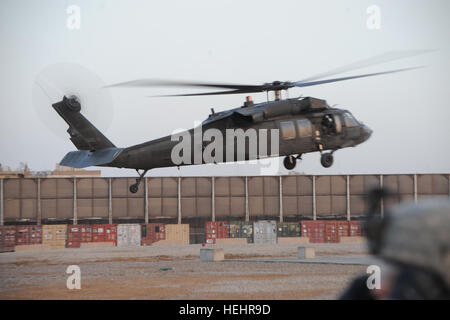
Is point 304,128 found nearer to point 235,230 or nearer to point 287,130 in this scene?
point 287,130

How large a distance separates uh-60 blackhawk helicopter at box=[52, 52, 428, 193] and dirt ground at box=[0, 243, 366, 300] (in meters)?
5.36

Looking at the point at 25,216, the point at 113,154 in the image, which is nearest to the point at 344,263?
the point at 113,154

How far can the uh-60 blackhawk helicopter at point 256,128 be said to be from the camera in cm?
2761

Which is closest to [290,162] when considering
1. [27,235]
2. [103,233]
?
[103,233]

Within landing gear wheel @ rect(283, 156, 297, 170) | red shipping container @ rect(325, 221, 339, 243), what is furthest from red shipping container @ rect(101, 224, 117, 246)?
landing gear wheel @ rect(283, 156, 297, 170)

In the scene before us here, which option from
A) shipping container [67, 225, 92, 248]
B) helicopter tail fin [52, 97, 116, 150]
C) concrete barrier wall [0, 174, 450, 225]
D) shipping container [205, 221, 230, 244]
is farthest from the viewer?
concrete barrier wall [0, 174, 450, 225]

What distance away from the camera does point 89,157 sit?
28.9 m

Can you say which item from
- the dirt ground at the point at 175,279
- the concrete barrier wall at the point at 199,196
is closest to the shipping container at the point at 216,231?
the concrete barrier wall at the point at 199,196

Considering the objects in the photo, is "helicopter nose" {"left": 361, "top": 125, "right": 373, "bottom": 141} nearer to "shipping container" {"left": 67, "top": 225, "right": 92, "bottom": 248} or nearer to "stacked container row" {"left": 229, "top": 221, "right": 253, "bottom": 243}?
"stacked container row" {"left": 229, "top": 221, "right": 253, "bottom": 243}

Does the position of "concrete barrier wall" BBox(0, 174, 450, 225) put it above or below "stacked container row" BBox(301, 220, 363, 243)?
above

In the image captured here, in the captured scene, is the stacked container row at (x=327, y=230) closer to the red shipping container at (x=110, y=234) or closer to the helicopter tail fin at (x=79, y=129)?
the red shipping container at (x=110, y=234)

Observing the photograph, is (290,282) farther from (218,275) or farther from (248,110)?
(248,110)

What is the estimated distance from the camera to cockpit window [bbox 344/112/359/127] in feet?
100

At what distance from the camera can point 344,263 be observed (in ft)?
125
